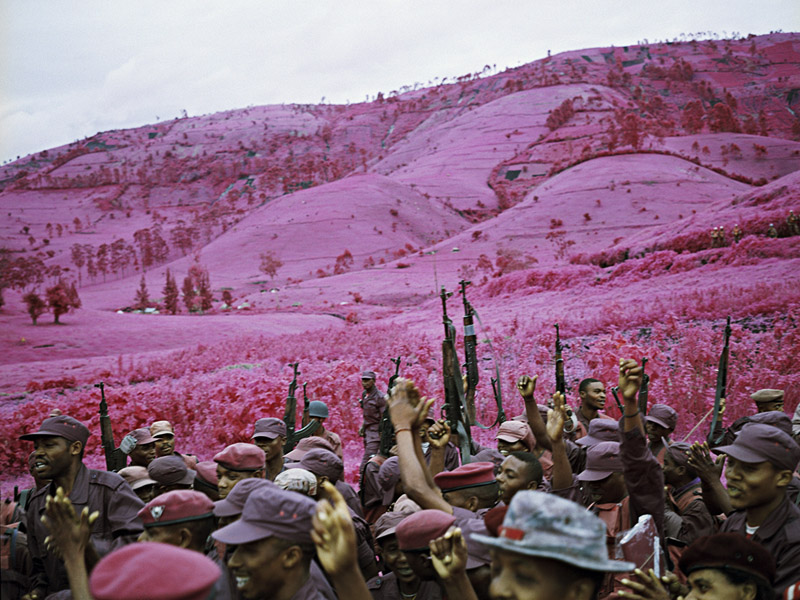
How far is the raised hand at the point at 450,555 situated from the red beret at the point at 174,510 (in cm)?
122

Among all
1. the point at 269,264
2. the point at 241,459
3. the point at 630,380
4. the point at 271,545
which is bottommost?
the point at 241,459

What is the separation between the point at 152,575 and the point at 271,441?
3.29 meters

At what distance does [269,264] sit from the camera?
96.9 feet

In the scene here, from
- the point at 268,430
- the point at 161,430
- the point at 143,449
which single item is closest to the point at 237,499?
the point at 268,430

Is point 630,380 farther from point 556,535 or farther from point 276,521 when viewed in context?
point 276,521

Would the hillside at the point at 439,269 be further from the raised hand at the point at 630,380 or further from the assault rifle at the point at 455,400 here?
the raised hand at the point at 630,380

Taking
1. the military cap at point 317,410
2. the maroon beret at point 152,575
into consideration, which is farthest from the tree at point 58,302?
the maroon beret at point 152,575

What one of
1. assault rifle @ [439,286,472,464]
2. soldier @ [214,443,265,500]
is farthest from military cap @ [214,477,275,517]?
assault rifle @ [439,286,472,464]

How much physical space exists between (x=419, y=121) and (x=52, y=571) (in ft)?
288

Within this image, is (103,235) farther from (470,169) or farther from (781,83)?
(781,83)

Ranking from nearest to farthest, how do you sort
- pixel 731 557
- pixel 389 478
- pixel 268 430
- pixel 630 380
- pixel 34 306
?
pixel 731 557 < pixel 630 380 < pixel 389 478 < pixel 268 430 < pixel 34 306

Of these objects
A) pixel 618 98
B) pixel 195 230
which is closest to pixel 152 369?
pixel 195 230

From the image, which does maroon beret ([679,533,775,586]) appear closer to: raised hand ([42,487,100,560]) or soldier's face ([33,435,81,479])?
raised hand ([42,487,100,560])

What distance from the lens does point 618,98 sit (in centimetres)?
6625
